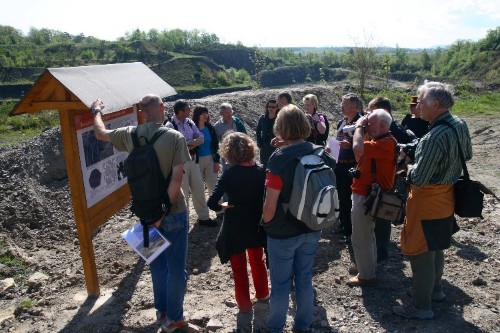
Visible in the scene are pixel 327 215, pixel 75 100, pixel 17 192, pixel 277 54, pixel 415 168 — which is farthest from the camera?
pixel 277 54

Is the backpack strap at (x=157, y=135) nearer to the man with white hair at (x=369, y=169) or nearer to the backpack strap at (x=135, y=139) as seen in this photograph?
the backpack strap at (x=135, y=139)

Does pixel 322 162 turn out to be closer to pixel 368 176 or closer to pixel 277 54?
pixel 368 176

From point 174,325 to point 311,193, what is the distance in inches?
68.7

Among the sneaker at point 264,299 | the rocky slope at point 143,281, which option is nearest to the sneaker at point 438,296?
the rocky slope at point 143,281

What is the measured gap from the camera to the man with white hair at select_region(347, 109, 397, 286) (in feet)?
12.9

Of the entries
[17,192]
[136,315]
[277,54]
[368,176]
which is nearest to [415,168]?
[368,176]

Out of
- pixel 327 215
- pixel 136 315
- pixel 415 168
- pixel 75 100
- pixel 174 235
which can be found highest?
pixel 75 100

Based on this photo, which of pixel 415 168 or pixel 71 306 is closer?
pixel 415 168

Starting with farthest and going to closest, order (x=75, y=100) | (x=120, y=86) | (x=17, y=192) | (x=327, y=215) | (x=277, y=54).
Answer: (x=277, y=54)
(x=17, y=192)
(x=120, y=86)
(x=75, y=100)
(x=327, y=215)

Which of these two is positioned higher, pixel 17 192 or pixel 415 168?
pixel 415 168

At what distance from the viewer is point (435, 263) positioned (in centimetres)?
387

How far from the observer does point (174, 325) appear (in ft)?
12.1

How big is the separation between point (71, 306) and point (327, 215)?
2862mm

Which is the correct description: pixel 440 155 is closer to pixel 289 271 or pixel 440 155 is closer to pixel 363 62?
pixel 289 271
